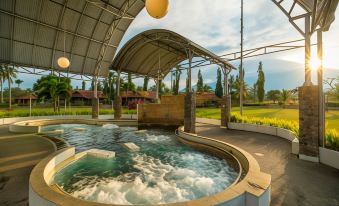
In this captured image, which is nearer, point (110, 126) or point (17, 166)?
point (17, 166)

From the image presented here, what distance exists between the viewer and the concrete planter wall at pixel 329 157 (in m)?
6.40

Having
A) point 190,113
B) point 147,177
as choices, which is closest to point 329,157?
point 147,177

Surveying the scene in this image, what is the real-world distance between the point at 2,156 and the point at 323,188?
38.0 feet

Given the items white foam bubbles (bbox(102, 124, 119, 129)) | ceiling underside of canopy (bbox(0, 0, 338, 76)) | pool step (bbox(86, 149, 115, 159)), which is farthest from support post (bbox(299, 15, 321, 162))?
ceiling underside of canopy (bbox(0, 0, 338, 76))

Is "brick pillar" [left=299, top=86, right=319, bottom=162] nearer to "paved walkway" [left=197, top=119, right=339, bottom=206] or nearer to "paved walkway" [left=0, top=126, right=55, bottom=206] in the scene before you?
"paved walkway" [left=197, top=119, right=339, bottom=206]

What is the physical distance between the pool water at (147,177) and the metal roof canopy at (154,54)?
8723 millimetres

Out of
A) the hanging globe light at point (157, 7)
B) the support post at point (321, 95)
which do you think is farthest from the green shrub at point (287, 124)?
the hanging globe light at point (157, 7)

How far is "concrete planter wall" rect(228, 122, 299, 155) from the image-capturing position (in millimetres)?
8362

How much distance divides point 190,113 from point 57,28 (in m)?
17.3

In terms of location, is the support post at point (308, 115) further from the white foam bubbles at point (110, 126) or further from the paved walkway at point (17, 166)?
the white foam bubbles at point (110, 126)

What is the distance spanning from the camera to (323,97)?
7215 mm

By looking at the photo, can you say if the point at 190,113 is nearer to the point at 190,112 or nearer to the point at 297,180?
the point at 190,112

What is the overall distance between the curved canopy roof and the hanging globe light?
1345 cm

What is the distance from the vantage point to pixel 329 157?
6.66 meters
